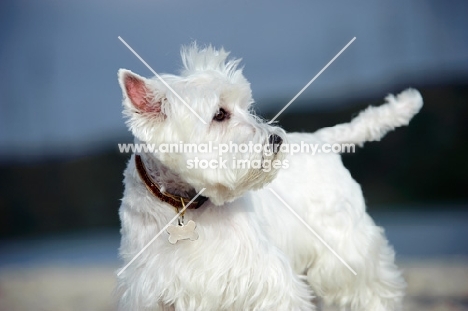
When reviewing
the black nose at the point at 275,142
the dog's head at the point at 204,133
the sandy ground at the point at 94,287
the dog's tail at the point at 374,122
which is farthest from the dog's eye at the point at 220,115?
the sandy ground at the point at 94,287

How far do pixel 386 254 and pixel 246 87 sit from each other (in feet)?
5.44

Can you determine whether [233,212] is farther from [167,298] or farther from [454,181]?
[454,181]

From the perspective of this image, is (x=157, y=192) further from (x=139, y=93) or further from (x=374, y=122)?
(x=374, y=122)

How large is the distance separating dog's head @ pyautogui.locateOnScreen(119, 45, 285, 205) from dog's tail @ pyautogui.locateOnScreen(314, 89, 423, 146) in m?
1.44

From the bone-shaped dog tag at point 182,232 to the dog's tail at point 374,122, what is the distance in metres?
1.56

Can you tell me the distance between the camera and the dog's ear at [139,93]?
3.23 m

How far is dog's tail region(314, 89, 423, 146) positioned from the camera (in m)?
4.70

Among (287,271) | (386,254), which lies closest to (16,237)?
(386,254)

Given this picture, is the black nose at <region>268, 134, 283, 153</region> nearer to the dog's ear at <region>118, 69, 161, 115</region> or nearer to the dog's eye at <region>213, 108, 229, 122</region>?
the dog's eye at <region>213, 108, 229, 122</region>

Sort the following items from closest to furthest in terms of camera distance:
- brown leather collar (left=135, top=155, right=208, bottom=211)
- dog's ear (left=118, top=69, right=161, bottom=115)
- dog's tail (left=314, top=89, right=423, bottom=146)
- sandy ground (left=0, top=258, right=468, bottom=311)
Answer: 1. dog's ear (left=118, top=69, right=161, bottom=115)
2. brown leather collar (left=135, top=155, right=208, bottom=211)
3. dog's tail (left=314, top=89, right=423, bottom=146)
4. sandy ground (left=0, top=258, right=468, bottom=311)

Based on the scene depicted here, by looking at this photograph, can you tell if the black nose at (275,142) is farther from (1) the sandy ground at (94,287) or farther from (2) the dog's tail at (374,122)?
(1) the sandy ground at (94,287)

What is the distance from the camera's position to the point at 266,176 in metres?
3.29

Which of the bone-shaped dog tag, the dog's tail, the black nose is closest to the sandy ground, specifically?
the dog's tail

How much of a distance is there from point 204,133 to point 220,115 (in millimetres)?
123
